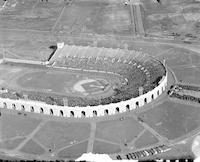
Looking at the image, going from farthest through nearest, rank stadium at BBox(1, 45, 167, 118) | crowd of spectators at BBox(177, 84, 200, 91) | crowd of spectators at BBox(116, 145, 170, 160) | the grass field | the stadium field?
the stadium field
crowd of spectators at BBox(177, 84, 200, 91)
stadium at BBox(1, 45, 167, 118)
the grass field
crowd of spectators at BBox(116, 145, 170, 160)

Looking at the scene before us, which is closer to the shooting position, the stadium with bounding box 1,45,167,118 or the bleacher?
the stadium with bounding box 1,45,167,118

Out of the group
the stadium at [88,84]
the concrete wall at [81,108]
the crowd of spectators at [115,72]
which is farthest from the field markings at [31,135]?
the crowd of spectators at [115,72]

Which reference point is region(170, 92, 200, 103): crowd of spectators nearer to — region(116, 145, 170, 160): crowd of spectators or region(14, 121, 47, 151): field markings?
region(116, 145, 170, 160): crowd of spectators

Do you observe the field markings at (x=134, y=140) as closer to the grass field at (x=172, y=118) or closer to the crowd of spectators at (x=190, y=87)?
the grass field at (x=172, y=118)

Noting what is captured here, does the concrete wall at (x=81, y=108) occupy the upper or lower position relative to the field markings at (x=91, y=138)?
upper

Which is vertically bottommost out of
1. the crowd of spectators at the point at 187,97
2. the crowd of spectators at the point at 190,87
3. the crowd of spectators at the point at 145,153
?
the crowd of spectators at the point at 190,87

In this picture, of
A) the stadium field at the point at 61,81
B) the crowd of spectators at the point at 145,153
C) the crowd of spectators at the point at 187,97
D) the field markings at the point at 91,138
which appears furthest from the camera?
the stadium field at the point at 61,81

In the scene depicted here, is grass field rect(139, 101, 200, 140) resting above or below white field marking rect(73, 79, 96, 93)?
below

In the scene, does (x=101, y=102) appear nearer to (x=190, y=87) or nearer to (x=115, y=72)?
(x=115, y=72)

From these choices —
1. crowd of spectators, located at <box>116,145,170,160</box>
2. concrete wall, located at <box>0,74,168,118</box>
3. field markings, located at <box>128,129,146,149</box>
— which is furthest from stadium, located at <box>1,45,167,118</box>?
crowd of spectators, located at <box>116,145,170,160</box>
